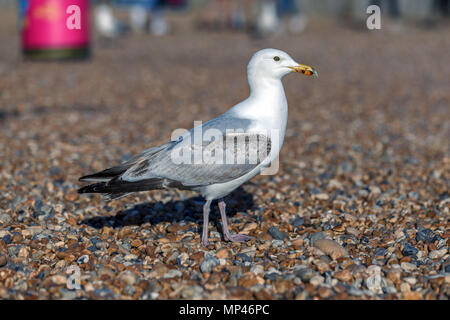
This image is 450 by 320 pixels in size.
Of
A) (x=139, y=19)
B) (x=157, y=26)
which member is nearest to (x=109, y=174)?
(x=157, y=26)

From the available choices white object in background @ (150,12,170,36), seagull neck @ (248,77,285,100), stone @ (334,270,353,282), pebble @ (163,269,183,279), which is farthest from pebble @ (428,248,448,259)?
white object in background @ (150,12,170,36)

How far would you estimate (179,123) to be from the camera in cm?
923

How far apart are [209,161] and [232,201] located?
1.49 metres

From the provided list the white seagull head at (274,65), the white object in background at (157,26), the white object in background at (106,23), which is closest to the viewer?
the white seagull head at (274,65)

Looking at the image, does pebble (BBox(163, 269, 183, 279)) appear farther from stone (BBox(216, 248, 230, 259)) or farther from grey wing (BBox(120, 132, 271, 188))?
grey wing (BBox(120, 132, 271, 188))

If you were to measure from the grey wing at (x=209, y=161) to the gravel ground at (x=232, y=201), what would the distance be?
537mm

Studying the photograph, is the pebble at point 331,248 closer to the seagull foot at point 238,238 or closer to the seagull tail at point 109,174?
the seagull foot at point 238,238

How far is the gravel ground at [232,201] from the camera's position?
3768 mm

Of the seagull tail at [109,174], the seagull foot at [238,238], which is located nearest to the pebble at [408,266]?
the seagull foot at [238,238]

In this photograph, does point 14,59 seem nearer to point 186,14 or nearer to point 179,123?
point 179,123

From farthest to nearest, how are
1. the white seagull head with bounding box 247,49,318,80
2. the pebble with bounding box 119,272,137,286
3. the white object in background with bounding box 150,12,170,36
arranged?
1. the white object in background with bounding box 150,12,170,36
2. the white seagull head with bounding box 247,49,318,80
3. the pebble with bounding box 119,272,137,286

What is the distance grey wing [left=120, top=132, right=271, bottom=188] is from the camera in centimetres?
410

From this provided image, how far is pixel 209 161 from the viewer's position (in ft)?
13.5

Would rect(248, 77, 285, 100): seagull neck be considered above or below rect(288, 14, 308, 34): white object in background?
below
